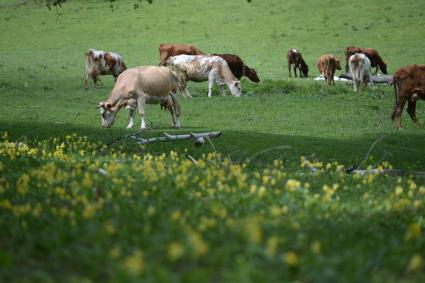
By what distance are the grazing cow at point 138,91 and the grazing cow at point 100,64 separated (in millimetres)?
12991

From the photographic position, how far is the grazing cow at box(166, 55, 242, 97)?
27.8 metres

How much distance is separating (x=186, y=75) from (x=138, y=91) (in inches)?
428

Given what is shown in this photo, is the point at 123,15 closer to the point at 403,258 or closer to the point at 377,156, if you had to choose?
the point at 377,156

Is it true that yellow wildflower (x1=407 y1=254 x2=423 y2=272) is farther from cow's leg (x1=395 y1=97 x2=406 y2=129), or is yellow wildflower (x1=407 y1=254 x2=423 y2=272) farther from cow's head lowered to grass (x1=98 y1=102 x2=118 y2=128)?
cow's leg (x1=395 y1=97 x2=406 y2=129)

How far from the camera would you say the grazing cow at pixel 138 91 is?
18.0 m

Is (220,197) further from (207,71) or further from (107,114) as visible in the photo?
(207,71)

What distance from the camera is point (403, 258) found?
18.6ft

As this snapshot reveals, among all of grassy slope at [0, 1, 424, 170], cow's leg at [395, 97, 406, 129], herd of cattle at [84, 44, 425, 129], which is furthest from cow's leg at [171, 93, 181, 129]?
cow's leg at [395, 97, 406, 129]

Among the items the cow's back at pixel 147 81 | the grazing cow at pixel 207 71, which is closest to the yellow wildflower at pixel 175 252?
the cow's back at pixel 147 81

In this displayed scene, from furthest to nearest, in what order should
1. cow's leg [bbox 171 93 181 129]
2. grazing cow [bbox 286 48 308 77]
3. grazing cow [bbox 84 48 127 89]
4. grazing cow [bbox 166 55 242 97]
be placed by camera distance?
grazing cow [bbox 286 48 308 77] < grazing cow [bbox 84 48 127 89] < grazing cow [bbox 166 55 242 97] < cow's leg [bbox 171 93 181 129]

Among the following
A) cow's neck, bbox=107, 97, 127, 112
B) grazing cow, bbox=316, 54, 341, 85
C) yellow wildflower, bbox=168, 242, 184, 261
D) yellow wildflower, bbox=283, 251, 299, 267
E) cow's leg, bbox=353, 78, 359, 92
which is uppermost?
yellow wildflower, bbox=168, 242, 184, 261

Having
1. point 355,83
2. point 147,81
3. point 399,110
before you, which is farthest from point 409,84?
point 355,83

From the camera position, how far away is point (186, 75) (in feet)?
94.6

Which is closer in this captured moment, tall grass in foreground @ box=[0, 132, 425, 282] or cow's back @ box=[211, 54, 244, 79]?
tall grass in foreground @ box=[0, 132, 425, 282]
